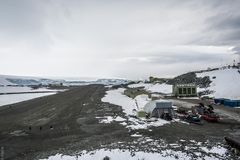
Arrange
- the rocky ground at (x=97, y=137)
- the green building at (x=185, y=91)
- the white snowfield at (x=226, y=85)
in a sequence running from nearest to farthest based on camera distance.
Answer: the rocky ground at (x=97, y=137) → the white snowfield at (x=226, y=85) → the green building at (x=185, y=91)

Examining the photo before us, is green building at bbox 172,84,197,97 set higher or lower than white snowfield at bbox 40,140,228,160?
higher

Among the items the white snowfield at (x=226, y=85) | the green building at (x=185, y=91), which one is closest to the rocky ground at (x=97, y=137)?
the white snowfield at (x=226, y=85)

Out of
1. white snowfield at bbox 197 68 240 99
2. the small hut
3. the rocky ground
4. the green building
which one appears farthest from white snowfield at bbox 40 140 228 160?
the green building

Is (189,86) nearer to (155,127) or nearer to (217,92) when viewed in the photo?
(217,92)

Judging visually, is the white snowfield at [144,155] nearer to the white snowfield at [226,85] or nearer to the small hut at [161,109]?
the small hut at [161,109]

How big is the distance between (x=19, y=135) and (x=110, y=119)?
897 centimetres

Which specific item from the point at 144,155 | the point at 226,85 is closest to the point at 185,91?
the point at 226,85

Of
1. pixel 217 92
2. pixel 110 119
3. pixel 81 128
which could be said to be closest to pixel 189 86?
pixel 217 92

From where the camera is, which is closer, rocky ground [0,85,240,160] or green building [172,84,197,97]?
rocky ground [0,85,240,160]

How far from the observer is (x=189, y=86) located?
4994cm

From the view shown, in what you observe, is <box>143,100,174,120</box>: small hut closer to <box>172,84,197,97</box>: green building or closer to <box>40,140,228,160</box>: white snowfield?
<box>40,140,228,160</box>: white snowfield

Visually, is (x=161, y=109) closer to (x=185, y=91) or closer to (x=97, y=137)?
(x=97, y=137)

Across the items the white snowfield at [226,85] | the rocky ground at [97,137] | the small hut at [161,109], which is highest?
the white snowfield at [226,85]

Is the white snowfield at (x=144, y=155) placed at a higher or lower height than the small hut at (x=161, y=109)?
lower
